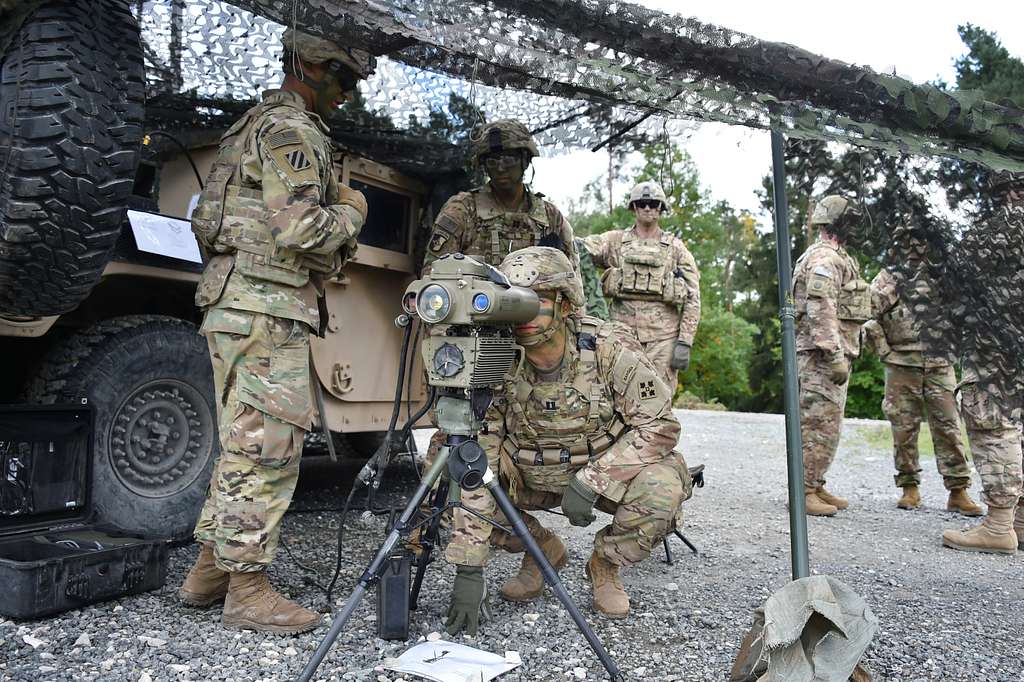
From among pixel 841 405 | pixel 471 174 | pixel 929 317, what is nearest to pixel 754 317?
pixel 841 405

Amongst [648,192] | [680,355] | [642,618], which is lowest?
[642,618]

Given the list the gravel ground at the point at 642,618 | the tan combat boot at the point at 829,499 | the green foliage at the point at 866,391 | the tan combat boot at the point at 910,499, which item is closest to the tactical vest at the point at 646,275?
the gravel ground at the point at 642,618

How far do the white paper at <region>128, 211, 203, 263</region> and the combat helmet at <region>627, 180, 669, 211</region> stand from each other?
3005 millimetres

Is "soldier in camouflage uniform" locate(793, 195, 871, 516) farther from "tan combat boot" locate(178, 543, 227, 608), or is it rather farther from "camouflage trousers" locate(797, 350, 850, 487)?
"tan combat boot" locate(178, 543, 227, 608)

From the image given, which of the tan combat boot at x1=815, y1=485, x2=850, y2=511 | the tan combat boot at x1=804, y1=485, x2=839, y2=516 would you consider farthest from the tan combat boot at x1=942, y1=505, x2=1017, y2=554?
the tan combat boot at x1=815, y1=485, x2=850, y2=511

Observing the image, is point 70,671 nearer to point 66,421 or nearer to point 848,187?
point 66,421

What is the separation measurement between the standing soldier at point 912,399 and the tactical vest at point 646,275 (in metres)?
1.43

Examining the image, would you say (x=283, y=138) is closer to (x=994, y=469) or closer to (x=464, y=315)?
(x=464, y=315)

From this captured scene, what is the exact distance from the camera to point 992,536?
4.34m

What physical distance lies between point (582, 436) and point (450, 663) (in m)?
1.00

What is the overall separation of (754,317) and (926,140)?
17.6 m

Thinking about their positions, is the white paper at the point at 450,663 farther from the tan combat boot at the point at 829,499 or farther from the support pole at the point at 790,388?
the tan combat boot at the point at 829,499

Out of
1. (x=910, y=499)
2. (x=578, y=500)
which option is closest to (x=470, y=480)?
(x=578, y=500)

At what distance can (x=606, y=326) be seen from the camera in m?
3.16
